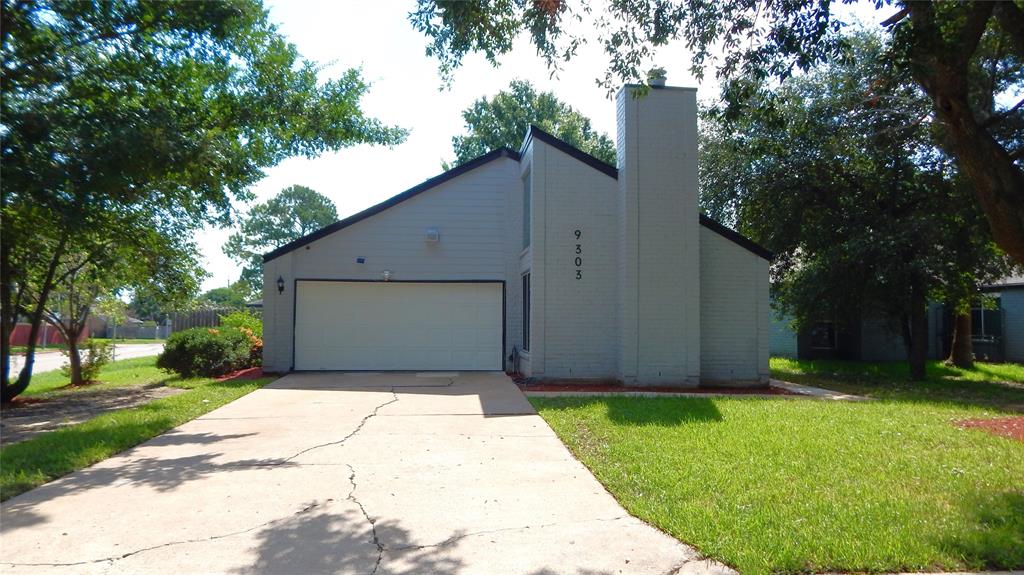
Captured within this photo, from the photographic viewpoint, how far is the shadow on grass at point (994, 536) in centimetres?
450

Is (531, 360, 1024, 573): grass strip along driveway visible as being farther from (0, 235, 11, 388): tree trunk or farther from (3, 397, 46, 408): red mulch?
(0, 235, 11, 388): tree trunk

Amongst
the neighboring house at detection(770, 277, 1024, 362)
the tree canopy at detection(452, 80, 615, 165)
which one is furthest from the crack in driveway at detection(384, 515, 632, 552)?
the tree canopy at detection(452, 80, 615, 165)

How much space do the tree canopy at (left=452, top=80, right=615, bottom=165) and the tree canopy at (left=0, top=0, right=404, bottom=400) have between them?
892 inches

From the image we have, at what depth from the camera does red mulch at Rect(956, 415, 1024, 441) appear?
8.66 metres

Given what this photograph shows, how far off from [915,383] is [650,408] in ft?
33.3

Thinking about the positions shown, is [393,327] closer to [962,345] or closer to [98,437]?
[98,437]

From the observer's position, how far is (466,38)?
826cm

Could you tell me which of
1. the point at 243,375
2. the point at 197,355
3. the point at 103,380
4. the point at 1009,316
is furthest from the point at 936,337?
the point at 103,380

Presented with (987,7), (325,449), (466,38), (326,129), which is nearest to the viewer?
(987,7)

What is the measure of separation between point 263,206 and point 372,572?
5912cm

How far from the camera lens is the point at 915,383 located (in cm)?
1686

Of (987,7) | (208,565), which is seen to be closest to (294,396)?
(208,565)

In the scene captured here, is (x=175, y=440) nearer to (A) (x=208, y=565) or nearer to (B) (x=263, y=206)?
(A) (x=208, y=565)

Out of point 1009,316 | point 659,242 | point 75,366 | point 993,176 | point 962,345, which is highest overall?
point 659,242
